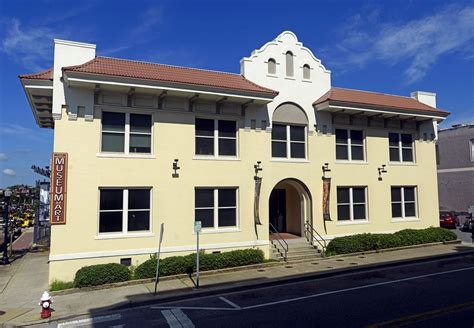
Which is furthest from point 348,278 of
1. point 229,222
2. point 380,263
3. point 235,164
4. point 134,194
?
point 134,194

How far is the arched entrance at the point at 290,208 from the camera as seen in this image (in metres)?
18.1

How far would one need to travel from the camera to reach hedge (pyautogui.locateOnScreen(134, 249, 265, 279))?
13648 millimetres

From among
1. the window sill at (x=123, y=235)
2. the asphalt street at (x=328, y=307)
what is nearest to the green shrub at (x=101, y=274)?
the window sill at (x=123, y=235)

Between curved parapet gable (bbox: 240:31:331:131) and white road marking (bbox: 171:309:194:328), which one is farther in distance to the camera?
curved parapet gable (bbox: 240:31:331:131)

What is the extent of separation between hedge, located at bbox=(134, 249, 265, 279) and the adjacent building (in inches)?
1023

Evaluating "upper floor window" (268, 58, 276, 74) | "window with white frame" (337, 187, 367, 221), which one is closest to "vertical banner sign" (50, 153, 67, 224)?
"upper floor window" (268, 58, 276, 74)

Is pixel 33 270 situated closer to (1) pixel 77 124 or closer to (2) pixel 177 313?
(1) pixel 77 124

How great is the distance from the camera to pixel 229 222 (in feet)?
53.2

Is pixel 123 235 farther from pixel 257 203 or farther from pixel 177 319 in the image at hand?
pixel 257 203

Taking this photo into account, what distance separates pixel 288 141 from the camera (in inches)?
702

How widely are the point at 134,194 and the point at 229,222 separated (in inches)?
171

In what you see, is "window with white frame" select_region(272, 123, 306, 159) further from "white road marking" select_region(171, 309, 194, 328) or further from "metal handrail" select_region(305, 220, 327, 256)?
"white road marking" select_region(171, 309, 194, 328)

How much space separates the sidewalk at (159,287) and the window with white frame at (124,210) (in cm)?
241

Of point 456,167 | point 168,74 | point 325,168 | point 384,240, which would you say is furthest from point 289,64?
point 456,167
